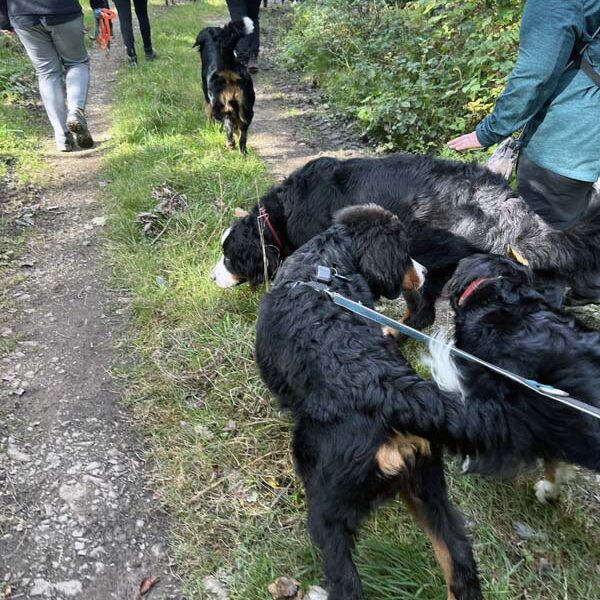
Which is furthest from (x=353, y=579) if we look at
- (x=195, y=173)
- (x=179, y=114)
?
(x=179, y=114)

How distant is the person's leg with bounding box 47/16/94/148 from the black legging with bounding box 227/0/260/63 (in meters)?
2.69

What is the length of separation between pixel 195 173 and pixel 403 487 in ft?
13.5

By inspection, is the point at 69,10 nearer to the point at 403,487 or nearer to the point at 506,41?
the point at 506,41

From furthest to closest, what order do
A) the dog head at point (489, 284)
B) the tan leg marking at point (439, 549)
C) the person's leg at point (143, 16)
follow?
the person's leg at point (143, 16) → the dog head at point (489, 284) → the tan leg marking at point (439, 549)

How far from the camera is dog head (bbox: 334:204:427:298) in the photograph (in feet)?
9.38

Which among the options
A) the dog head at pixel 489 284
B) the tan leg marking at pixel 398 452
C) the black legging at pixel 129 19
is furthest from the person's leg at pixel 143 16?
the tan leg marking at pixel 398 452

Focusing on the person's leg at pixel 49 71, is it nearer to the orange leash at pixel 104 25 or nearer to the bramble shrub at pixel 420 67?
the bramble shrub at pixel 420 67

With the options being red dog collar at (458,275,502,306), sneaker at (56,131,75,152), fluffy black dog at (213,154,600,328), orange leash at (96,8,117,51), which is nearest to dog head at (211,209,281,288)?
fluffy black dog at (213,154,600,328)

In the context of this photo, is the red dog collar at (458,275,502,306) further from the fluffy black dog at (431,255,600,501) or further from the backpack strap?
the backpack strap

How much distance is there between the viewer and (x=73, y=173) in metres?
5.77

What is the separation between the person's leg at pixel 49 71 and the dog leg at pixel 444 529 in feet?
19.0

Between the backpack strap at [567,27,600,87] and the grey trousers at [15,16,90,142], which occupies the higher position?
the backpack strap at [567,27,600,87]

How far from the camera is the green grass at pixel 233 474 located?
2207 mm

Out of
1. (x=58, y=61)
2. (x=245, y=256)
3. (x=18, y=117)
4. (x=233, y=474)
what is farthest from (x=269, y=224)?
(x=18, y=117)
